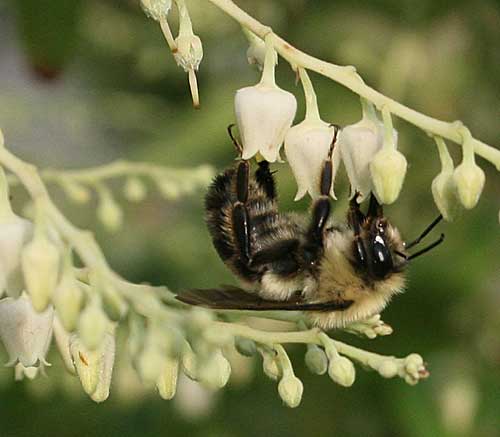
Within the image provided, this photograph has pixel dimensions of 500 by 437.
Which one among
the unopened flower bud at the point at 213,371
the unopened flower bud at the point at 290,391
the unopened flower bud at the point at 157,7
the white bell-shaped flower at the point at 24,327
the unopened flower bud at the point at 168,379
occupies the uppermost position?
the unopened flower bud at the point at 157,7

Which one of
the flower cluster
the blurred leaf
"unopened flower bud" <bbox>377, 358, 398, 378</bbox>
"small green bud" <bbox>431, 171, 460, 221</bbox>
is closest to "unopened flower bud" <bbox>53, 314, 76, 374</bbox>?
the flower cluster

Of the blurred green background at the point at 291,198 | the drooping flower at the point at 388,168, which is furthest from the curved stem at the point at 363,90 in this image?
the blurred green background at the point at 291,198

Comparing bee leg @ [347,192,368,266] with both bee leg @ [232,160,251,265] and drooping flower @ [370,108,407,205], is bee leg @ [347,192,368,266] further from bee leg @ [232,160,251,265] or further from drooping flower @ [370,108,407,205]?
drooping flower @ [370,108,407,205]

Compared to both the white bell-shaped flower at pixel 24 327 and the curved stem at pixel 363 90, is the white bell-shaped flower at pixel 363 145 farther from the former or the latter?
the white bell-shaped flower at pixel 24 327

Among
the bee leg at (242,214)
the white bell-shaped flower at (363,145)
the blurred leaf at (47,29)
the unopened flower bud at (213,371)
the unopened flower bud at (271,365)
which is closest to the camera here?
the unopened flower bud at (213,371)

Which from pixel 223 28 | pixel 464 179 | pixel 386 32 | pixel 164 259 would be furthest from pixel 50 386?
pixel 464 179

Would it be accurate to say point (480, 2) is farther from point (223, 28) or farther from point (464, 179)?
point (464, 179)

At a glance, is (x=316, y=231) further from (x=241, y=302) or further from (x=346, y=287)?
(x=241, y=302)
